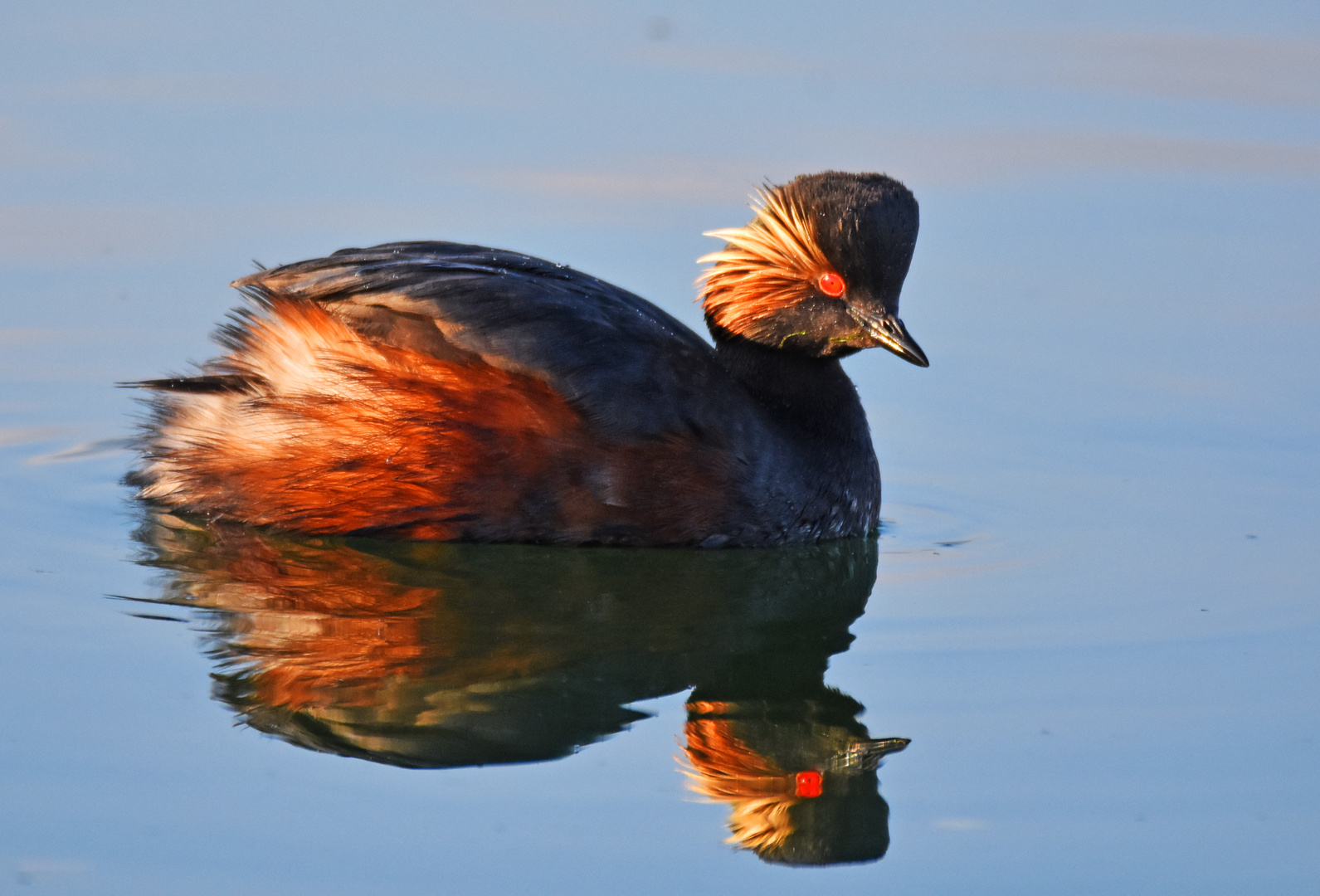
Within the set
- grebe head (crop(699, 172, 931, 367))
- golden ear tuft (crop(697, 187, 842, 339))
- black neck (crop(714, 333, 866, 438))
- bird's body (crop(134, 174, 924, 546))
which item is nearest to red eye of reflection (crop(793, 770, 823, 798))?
bird's body (crop(134, 174, 924, 546))

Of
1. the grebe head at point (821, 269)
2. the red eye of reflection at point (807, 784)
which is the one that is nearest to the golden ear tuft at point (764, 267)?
the grebe head at point (821, 269)

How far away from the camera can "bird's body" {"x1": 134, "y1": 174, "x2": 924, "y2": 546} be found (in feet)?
26.2

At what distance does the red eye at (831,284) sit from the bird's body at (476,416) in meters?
0.04

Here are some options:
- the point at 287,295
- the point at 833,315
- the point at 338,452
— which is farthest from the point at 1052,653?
the point at 287,295

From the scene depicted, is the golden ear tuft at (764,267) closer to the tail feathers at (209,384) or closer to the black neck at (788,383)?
the black neck at (788,383)

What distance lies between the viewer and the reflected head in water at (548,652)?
6.19 meters

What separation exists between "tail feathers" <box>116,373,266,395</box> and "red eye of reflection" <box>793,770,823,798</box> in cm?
331

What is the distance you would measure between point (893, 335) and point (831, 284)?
1.19 feet

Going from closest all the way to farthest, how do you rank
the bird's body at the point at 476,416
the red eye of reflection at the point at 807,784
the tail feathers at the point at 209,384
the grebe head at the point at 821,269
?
the red eye of reflection at the point at 807,784 < the bird's body at the point at 476,416 < the grebe head at the point at 821,269 < the tail feathers at the point at 209,384

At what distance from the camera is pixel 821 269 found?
841cm

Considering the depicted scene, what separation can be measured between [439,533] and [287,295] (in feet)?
4.00

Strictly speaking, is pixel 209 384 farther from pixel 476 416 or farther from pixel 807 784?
pixel 807 784

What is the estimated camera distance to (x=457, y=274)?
26.6ft

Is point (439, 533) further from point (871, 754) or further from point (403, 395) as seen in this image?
point (871, 754)
